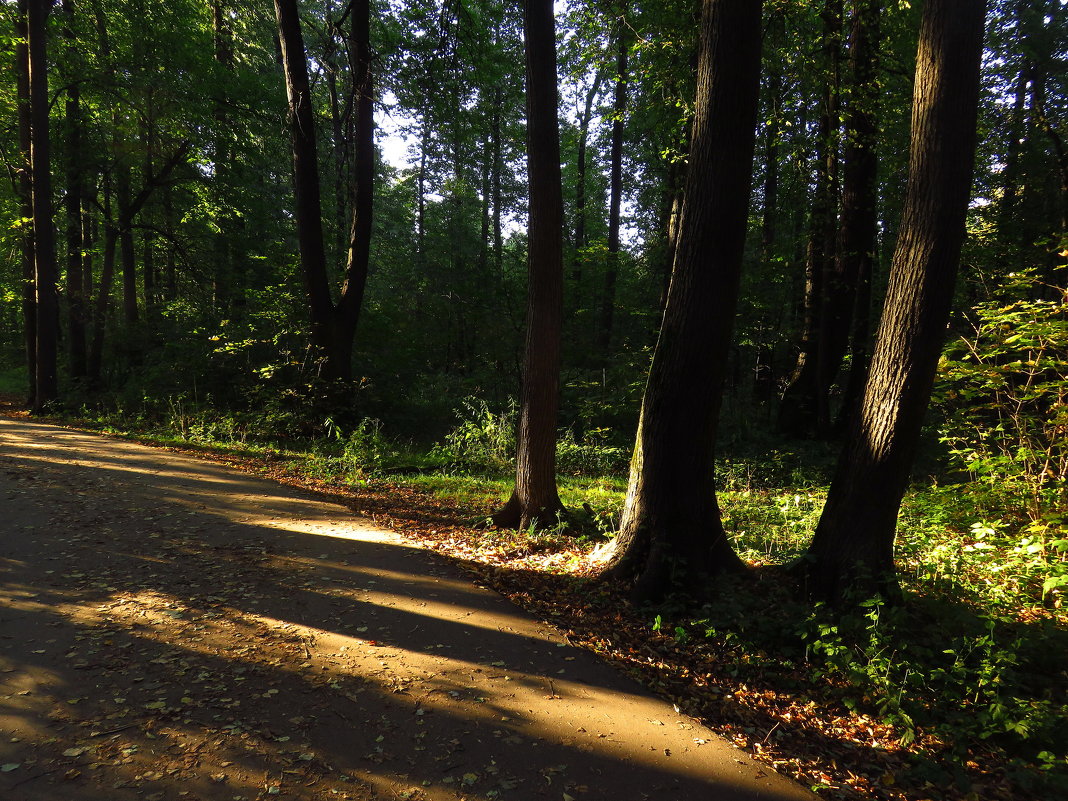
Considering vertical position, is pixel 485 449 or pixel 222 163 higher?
pixel 222 163

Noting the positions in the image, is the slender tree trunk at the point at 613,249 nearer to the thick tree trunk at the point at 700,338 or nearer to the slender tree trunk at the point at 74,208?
the thick tree trunk at the point at 700,338

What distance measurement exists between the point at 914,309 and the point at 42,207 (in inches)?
720

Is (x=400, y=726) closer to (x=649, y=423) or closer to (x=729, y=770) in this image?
(x=729, y=770)

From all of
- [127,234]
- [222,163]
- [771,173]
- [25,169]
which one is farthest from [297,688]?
[127,234]

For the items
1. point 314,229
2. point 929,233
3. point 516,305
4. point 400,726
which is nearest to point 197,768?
point 400,726

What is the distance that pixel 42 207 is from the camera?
13930mm

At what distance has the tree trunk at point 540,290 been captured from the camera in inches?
253

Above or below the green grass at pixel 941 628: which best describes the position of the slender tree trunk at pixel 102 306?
above

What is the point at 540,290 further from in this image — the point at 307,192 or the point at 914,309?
the point at 307,192

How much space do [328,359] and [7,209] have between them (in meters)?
12.9

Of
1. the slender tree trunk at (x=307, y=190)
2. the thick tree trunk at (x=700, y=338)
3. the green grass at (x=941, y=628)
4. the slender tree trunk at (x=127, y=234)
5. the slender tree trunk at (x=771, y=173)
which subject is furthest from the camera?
the slender tree trunk at (x=127, y=234)

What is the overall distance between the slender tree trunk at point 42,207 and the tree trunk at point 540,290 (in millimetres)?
14072

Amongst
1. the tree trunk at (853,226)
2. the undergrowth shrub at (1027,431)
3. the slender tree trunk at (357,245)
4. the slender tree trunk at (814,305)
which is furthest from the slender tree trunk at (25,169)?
the undergrowth shrub at (1027,431)

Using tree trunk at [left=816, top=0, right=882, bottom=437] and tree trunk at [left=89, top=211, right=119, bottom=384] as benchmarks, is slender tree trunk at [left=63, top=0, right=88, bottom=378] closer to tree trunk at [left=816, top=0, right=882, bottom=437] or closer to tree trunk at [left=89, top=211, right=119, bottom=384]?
tree trunk at [left=89, top=211, right=119, bottom=384]
